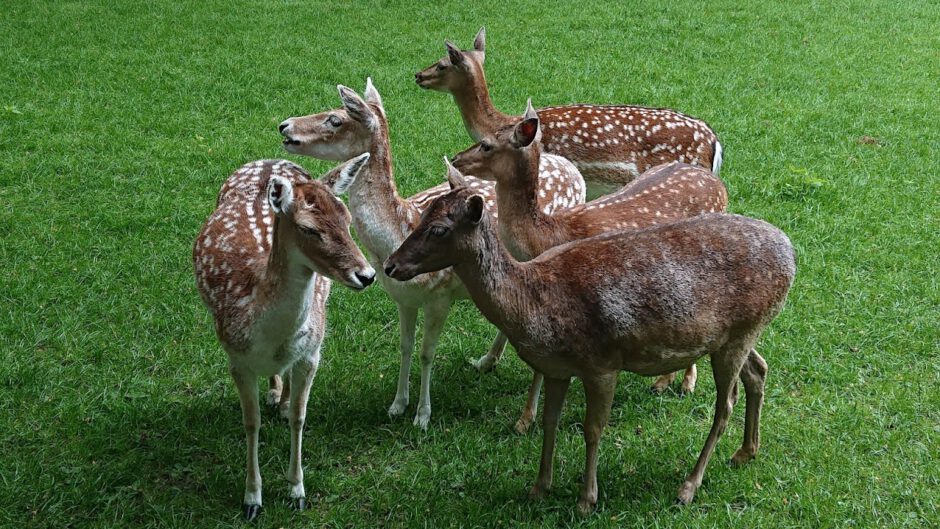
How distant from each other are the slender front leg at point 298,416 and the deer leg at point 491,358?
144cm

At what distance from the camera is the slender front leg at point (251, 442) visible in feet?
14.7

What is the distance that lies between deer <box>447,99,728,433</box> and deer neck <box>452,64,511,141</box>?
6.22ft

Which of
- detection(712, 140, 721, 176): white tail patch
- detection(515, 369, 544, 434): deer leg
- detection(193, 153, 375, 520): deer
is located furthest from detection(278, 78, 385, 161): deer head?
detection(712, 140, 721, 176): white tail patch

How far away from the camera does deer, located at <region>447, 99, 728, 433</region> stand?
16.6ft

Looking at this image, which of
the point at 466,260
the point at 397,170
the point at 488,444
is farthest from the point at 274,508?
the point at 397,170

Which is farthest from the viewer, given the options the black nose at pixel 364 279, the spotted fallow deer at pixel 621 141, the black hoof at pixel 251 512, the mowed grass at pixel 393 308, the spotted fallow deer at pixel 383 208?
the spotted fallow deer at pixel 621 141

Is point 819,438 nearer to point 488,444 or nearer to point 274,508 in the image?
point 488,444

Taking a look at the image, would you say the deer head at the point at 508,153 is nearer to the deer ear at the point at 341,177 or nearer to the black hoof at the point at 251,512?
the deer ear at the point at 341,177

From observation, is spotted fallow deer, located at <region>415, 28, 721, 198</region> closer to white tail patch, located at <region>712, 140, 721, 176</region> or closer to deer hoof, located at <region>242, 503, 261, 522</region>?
white tail patch, located at <region>712, 140, 721, 176</region>

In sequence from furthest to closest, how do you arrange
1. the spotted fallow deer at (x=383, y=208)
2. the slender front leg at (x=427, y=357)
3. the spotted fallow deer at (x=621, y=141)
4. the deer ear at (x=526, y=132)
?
the spotted fallow deer at (x=621, y=141) < the slender front leg at (x=427, y=357) < the spotted fallow deer at (x=383, y=208) < the deer ear at (x=526, y=132)

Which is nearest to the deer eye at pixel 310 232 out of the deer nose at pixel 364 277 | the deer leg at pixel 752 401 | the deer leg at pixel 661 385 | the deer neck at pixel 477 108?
the deer nose at pixel 364 277

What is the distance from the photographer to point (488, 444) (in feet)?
16.8

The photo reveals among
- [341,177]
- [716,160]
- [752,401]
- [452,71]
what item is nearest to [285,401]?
[341,177]

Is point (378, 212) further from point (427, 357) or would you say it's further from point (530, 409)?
point (530, 409)
